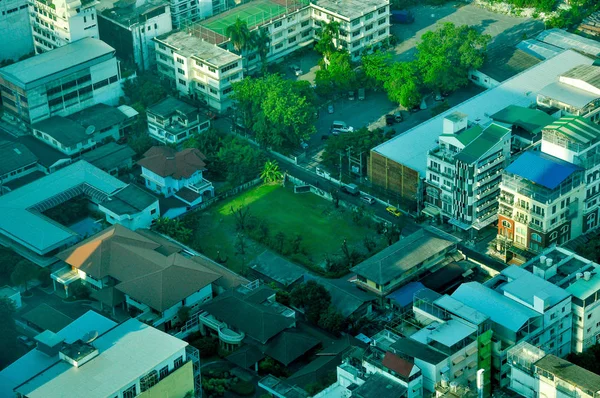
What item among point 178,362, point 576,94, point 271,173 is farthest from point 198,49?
point 178,362

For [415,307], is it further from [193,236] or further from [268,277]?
[193,236]

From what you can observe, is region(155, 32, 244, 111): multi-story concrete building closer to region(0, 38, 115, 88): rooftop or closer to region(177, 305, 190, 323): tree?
region(0, 38, 115, 88): rooftop

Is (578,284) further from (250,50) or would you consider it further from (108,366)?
(250,50)

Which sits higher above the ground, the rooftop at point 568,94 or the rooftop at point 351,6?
the rooftop at point 351,6

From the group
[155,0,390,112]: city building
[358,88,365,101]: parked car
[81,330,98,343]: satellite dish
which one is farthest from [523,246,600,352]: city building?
[155,0,390,112]: city building

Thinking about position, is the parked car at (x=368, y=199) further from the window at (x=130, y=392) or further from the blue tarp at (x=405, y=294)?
the window at (x=130, y=392)

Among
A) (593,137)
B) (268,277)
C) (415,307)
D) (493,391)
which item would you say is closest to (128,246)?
(268,277)

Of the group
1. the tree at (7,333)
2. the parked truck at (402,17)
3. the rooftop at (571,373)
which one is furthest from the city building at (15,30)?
the rooftop at (571,373)

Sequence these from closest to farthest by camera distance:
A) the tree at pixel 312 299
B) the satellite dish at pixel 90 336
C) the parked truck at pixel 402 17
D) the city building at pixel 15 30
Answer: the satellite dish at pixel 90 336
the tree at pixel 312 299
the city building at pixel 15 30
the parked truck at pixel 402 17
